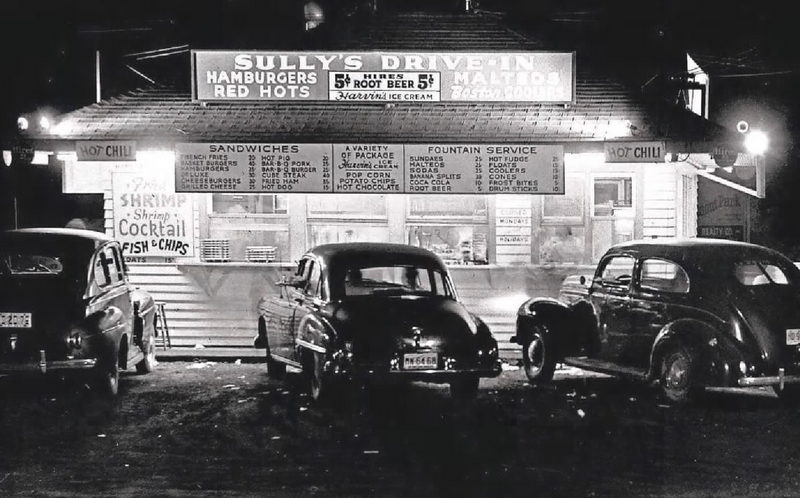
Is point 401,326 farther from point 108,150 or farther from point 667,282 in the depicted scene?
point 108,150

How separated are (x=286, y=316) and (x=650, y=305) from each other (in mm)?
4454

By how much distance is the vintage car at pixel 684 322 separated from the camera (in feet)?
35.8

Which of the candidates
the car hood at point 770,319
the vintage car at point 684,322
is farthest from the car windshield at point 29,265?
the car hood at point 770,319

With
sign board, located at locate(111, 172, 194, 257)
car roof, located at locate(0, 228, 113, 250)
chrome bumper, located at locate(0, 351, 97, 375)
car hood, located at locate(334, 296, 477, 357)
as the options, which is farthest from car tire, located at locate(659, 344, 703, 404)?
sign board, located at locate(111, 172, 194, 257)

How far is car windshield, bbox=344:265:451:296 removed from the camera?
11883 millimetres

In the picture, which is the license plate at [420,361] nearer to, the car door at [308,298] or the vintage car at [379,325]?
the vintage car at [379,325]

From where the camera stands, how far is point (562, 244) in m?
16.2

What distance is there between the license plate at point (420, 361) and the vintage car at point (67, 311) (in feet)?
11.8

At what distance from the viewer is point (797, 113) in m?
25.3

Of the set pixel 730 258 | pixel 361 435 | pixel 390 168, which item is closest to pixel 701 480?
pixel 361 435

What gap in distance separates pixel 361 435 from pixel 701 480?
10.6 feet

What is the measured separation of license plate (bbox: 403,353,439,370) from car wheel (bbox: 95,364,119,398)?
359 centimetres

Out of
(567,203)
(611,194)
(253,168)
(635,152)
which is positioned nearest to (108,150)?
(253,168)

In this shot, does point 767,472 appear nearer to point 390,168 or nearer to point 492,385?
point 492,385
